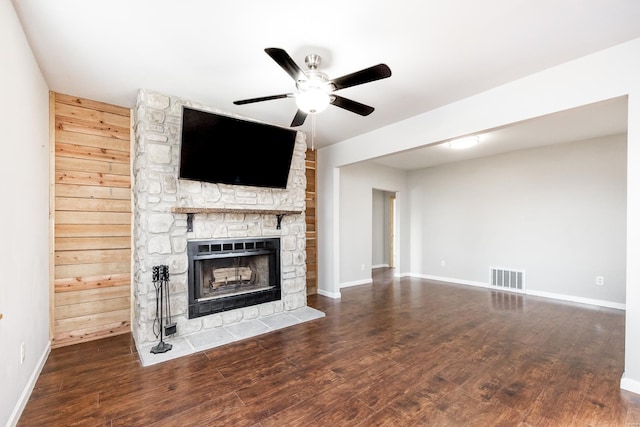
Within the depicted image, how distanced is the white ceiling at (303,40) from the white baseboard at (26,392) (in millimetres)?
2514

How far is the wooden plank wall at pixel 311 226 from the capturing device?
5.09 m

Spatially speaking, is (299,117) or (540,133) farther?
(540,133)

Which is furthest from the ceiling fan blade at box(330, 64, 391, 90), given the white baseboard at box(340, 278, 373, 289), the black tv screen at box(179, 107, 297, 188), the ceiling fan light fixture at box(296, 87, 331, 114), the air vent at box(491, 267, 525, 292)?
the air vent at box(491, 267, 525, 292)

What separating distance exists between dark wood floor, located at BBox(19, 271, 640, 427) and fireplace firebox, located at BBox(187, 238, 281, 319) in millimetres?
579

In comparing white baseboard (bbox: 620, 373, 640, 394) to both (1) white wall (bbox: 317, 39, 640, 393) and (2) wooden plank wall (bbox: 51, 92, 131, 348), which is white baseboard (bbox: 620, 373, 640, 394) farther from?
(2) wooden plank wall (bbox: 51, 92, 131, 348)

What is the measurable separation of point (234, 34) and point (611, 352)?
4.37m

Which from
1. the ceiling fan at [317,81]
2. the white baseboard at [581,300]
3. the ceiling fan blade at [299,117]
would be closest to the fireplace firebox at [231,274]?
the ceiling fan blade at [299,117]

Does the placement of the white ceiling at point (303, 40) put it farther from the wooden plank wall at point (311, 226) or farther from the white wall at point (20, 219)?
the wooden plank wall at point (311, 226)

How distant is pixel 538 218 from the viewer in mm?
5027

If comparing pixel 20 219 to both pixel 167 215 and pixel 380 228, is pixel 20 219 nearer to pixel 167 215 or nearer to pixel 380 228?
pixel 167 215

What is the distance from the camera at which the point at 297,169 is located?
13.7 ft

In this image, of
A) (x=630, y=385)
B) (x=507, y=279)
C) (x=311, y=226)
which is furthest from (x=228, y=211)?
(x=507, y=279)

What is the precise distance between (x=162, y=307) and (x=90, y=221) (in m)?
1.22

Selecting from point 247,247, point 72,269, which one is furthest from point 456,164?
point 72,269
